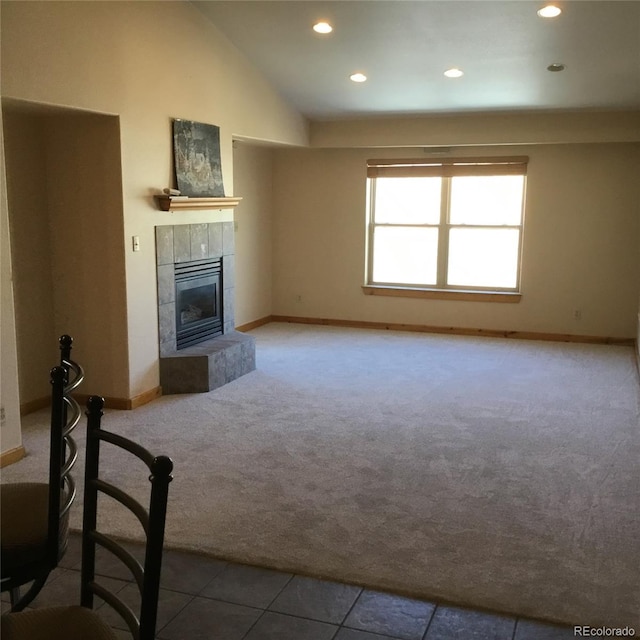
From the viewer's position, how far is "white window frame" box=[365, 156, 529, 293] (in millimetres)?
7242

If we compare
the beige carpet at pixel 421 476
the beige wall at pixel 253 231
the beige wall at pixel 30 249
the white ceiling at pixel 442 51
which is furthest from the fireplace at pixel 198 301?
the white ceiling at pixel 442 51

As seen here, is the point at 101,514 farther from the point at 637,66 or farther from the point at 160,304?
the point at 637,66

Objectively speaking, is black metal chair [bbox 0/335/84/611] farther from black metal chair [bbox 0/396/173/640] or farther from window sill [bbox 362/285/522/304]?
window sill [bbox 362/285/522/304]

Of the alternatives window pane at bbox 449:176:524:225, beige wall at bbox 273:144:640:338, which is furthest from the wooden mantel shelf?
window pane at bbox 449:176:524:225

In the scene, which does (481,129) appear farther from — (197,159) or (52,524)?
(52,524)

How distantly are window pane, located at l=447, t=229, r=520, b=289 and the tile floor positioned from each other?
218 inches

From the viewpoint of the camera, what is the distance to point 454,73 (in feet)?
18.7

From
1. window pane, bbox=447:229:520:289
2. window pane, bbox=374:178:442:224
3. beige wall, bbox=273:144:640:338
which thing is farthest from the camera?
window pane, bbox=374:178:442:224

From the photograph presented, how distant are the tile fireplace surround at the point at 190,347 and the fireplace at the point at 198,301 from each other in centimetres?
7

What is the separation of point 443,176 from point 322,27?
2.91 m

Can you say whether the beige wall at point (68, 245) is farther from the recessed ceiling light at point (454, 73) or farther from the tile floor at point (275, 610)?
the recessed ceiling light at point (454, 73)

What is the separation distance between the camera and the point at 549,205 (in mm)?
7117

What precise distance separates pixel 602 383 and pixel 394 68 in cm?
323

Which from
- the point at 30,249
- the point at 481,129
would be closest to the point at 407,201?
the point at 481,129
